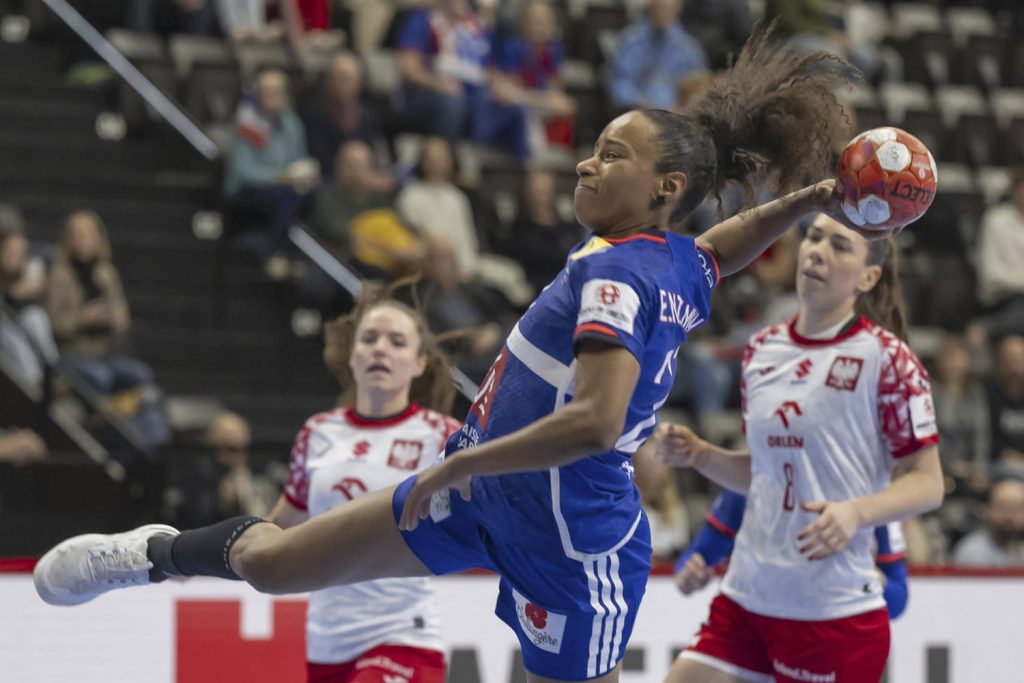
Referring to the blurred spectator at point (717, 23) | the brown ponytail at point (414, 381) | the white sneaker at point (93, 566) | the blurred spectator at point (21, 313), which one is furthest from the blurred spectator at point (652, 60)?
the white sneaker at point (93, 566)

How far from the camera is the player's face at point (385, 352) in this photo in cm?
560

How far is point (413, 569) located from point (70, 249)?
212 inches

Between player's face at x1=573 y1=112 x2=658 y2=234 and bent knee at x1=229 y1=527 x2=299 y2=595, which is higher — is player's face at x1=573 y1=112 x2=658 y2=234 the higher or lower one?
the higher one

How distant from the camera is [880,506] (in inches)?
200

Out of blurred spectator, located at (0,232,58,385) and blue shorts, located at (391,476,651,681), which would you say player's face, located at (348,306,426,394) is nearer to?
blue shorts, located at (391,476,651,681)

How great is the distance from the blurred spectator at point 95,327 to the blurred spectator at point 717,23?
223 inches

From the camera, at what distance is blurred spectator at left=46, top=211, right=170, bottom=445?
29.4 ft

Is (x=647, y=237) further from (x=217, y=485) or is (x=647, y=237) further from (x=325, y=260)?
(x=325, y=260)

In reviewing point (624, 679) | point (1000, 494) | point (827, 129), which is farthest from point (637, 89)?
point (827, 129)

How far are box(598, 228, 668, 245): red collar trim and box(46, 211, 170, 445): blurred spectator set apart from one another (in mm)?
5292

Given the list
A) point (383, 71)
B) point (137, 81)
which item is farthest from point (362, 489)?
point (383, 71)

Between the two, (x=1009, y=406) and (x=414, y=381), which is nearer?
(x=414, y=381)

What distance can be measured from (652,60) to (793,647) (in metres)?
7.77

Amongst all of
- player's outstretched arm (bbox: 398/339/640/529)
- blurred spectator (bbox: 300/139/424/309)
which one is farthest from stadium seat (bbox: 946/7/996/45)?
player's outstretched arm (bbox: 398/339/640/529)
